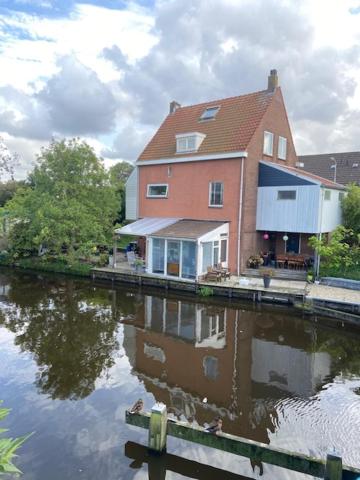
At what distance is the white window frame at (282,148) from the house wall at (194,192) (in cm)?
479

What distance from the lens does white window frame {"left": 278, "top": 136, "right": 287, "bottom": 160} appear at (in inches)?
941

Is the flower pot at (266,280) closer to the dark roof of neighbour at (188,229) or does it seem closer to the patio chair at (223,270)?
the patio chair at (223,270)

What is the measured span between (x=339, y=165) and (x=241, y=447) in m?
30.3

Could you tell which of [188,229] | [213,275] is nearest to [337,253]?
[213,275]

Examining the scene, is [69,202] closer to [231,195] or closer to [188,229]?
[188,229]

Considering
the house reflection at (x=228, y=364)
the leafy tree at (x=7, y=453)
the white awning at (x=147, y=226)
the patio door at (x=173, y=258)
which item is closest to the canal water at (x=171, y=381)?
the house reflection at (x=228, y=364)

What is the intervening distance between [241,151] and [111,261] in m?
10.9

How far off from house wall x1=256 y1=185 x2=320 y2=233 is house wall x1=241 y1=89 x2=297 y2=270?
0.50 meters

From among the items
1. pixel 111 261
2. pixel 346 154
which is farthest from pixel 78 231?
pixel 346 154

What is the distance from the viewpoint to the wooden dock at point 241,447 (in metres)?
5.78

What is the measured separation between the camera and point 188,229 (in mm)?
21016

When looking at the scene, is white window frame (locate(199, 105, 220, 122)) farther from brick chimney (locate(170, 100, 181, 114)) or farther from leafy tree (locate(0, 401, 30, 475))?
leafy tree (locate(0, 401, 30, 475))

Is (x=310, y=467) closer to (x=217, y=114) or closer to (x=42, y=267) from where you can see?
(x=217, y=114)

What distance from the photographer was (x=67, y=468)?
267 inches
